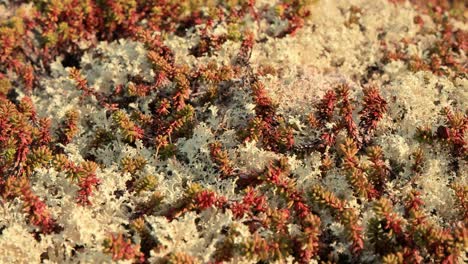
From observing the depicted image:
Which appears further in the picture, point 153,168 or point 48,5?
point 48,5

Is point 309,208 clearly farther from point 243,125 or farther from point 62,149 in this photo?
point 62,149

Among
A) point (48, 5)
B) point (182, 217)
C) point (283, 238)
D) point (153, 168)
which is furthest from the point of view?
point (48, 5)

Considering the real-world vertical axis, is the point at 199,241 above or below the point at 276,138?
below

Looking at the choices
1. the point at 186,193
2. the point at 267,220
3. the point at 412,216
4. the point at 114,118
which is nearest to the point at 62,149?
the point at 114,118

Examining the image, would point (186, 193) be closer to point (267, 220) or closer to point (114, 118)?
point (267, 220)

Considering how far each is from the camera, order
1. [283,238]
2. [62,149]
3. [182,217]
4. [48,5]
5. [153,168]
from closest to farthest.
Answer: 1. [283,238]
2. [182,217]
3. [153,168]
4. [62,149]
5. [48,5]

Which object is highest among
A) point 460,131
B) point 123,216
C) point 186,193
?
point 460,131
